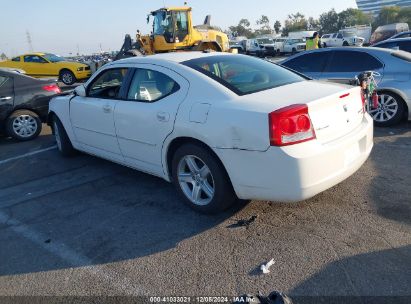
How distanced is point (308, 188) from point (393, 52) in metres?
4.78

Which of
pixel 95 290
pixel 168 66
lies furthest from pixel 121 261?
pixel 168 66

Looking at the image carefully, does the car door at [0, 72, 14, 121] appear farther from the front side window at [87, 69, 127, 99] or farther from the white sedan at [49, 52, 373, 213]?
the white sedan at [49, 52, 373, 213]

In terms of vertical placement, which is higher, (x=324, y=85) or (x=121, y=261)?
(x=324, y=85)

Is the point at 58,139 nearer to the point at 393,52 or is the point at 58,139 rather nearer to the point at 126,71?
the point at 126,71

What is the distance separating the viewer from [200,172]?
12.2ft

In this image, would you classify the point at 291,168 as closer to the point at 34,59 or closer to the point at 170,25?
the point at 170,25

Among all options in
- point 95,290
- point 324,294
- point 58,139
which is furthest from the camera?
point 58,139

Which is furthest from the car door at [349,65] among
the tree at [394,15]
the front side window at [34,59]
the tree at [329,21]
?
the tree at [329,21]

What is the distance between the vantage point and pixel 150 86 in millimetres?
4184

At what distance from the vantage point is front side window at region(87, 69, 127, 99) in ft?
15.3

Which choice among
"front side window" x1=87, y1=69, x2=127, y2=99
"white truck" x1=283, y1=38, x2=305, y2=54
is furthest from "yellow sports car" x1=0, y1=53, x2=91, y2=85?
"white truck" x1=283, y1=38, x2=305, y2=54

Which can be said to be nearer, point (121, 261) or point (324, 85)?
point (121, 261)

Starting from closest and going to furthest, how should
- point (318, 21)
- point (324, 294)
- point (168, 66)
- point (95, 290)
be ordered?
point (324, 294) → point (95, 290) → point (168, 66) → point (318, 21)

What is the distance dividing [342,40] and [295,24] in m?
79.0
